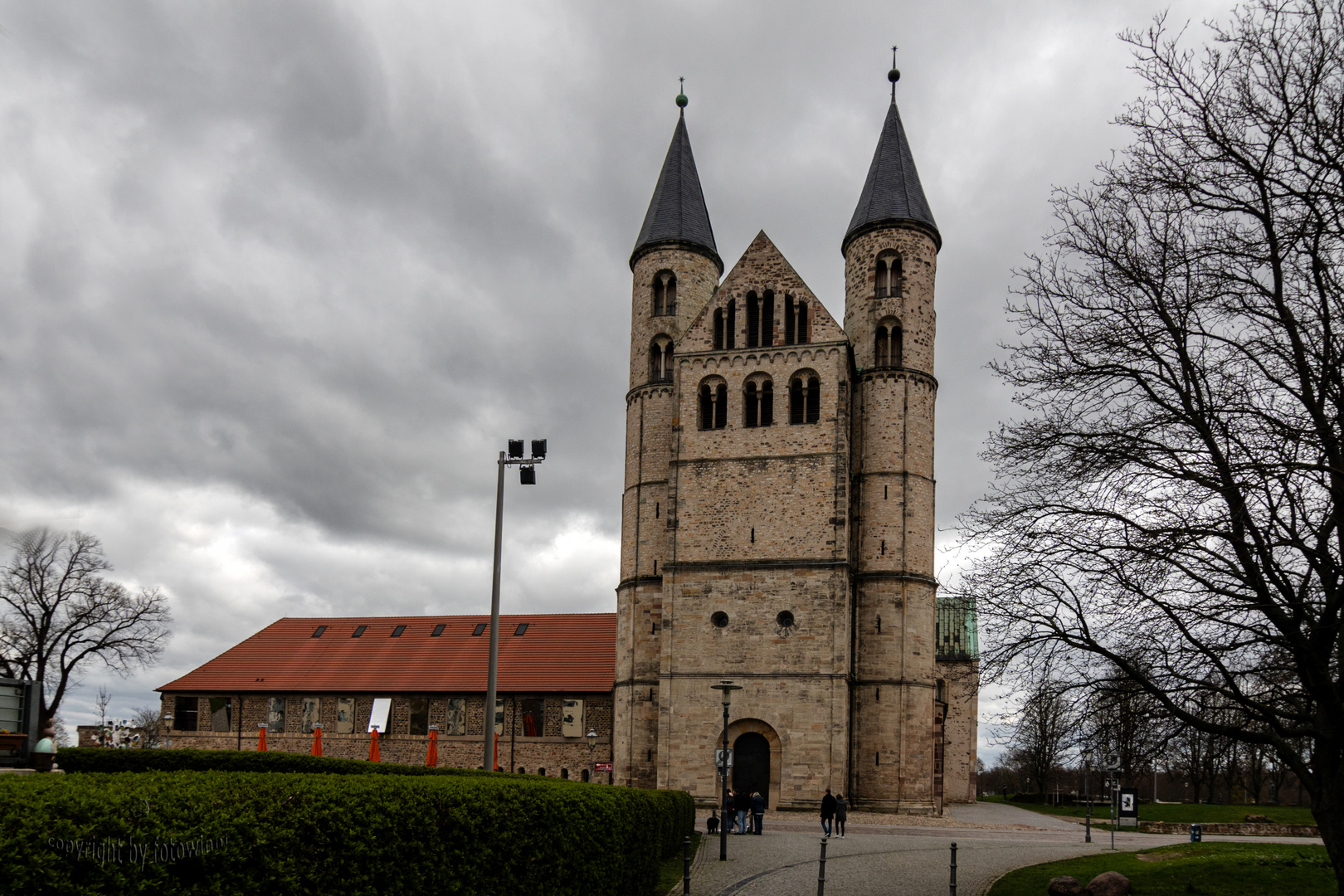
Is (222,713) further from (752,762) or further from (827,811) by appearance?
(827,811)

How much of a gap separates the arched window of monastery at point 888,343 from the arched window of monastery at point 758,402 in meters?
4.16

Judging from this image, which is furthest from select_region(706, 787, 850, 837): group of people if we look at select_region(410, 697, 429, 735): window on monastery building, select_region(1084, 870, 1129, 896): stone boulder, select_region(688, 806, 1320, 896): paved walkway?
select_region(410, 697, 429, 735): window on monastery building

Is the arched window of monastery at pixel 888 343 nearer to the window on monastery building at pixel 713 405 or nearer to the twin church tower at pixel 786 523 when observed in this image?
the twin church tower at pixel 786 523

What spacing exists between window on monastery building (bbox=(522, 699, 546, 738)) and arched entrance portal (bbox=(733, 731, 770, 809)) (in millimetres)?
13638

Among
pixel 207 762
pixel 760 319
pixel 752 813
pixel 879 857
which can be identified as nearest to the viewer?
pixel 207 762

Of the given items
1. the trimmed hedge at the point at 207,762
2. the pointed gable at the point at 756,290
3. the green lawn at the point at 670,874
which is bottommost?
the green lawn at the point at 670,874

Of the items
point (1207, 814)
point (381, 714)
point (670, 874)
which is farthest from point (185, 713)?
point (1207, 814)

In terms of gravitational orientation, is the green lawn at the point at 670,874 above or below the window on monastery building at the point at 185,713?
above

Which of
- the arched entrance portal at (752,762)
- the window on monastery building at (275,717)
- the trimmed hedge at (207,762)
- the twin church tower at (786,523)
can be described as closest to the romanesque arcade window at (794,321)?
the twin church tower at (786,523)

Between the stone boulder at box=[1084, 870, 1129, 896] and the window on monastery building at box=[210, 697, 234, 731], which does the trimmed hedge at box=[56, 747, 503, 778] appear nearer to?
the stone boulder at box=[1084, 870, 1129, 896]

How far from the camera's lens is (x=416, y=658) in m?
53.8

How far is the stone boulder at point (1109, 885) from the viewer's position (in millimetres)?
16125

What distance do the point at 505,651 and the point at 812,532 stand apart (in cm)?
2120

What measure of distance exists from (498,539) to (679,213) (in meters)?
27.4
